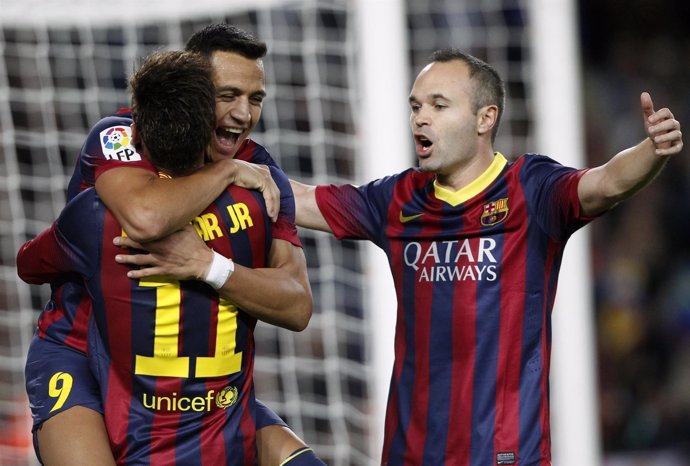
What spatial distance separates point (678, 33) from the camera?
9914mm

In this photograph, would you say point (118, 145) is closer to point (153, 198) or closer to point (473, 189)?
point (153, 198)

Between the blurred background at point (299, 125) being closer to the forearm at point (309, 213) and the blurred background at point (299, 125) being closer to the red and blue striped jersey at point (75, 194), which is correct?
the forearm at point (309, 213)

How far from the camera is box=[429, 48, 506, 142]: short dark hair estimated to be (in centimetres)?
364

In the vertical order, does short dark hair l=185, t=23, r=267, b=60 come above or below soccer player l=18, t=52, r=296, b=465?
above

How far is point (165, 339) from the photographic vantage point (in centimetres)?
312

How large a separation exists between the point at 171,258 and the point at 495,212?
1.08m

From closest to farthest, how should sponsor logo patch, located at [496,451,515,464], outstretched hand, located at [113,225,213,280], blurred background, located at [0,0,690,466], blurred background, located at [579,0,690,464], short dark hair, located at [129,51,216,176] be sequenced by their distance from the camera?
short dark hair, located at [129,51,216,176] → outstretched hand, located at [113,225,213,280] → sponsor logo patch, located at [496,451,515,464] → blurred background, located at [0,0,690,466] → blurred background, located at [579,0,690,464]

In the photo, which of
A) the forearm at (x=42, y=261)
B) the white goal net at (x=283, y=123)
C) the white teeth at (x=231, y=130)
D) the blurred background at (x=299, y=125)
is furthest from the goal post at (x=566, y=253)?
the forearm at (x=42, y=261)

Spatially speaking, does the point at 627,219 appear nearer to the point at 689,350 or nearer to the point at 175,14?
the point at 689,350

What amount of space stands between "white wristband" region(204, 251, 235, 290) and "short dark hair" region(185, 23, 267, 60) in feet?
2.42

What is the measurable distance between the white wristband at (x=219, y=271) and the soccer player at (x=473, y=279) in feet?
2.42

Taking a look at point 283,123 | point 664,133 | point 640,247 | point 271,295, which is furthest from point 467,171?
point 640,247

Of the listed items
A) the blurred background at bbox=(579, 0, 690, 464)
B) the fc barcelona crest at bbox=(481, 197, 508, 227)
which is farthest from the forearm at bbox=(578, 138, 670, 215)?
the blurred background at bbox=(579, 0, 690, 464)

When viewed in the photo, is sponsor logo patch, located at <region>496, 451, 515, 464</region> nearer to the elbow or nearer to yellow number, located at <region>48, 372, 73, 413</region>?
the elbow
